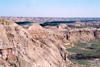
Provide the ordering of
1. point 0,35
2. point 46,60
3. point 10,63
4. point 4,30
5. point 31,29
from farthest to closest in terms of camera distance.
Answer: point 31,29, point 46,60, point 4,30, point 0,35, point 10,63

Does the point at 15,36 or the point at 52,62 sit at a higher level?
the point at 15,36

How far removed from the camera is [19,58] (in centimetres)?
2000

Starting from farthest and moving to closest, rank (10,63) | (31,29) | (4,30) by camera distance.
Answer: (31,29), (4,30), (10,63)

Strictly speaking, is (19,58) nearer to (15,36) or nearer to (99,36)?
(15,36)

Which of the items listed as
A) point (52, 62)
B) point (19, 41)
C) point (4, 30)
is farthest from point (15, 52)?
point (52, 62)

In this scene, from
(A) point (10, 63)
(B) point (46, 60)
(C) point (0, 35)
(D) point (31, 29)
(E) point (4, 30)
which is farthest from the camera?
(D) point (31, 29)

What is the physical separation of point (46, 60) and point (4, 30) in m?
9.01

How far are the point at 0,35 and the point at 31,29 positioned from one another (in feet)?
90.2

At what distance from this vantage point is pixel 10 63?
19156mm

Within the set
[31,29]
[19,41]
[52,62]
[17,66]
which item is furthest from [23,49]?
[31,29]

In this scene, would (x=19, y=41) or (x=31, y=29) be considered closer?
(x=19, y=41)

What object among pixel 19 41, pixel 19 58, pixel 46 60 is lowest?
pixel 46 60

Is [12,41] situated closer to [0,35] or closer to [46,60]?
[0,35]

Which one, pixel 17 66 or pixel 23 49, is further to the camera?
pixel 23 49
